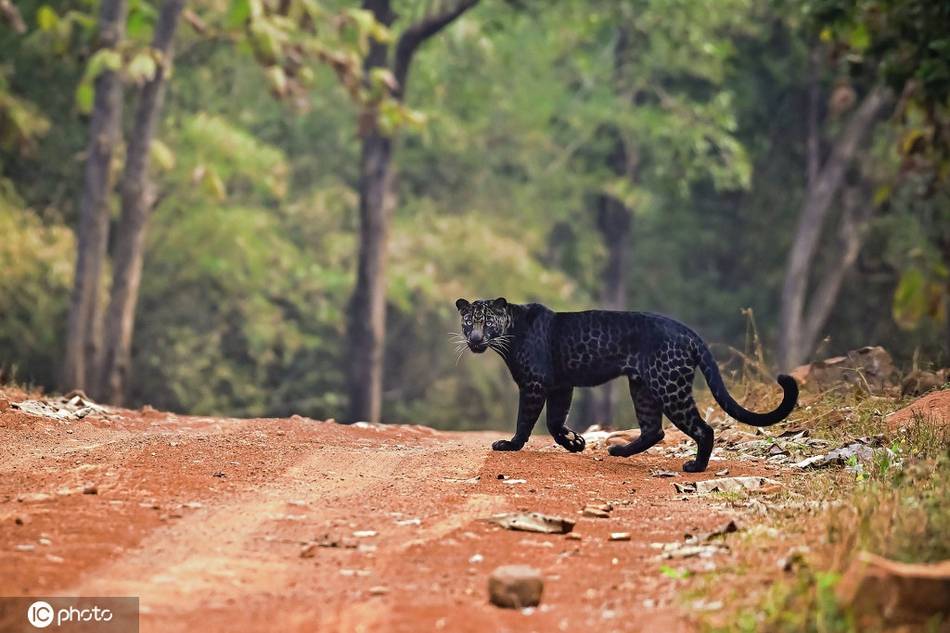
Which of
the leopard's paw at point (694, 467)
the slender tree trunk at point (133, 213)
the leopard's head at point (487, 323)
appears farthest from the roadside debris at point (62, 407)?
the slender tree trunk at point (133, 213)

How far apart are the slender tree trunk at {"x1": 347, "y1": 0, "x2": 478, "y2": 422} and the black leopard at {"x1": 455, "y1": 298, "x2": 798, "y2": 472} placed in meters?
13.6

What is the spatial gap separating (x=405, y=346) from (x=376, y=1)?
10.2 m

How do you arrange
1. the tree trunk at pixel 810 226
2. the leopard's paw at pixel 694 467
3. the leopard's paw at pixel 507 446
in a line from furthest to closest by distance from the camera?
the tree trunk at pixel 810 226 → the leopard's paw at pixel 507 446 → the leopard's paw at pixel 694 467

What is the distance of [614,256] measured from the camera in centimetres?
3247

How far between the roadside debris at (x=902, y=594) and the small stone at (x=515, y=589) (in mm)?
1392

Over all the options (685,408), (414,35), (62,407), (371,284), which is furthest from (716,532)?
(414,35)

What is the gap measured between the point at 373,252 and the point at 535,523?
17.2m

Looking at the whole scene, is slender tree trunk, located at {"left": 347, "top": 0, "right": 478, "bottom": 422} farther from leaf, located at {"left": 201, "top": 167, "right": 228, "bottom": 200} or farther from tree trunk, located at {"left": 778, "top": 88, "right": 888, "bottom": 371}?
tree trunk, located at {"left": 778, "top": 88, "right": 888, "bottom": 371}

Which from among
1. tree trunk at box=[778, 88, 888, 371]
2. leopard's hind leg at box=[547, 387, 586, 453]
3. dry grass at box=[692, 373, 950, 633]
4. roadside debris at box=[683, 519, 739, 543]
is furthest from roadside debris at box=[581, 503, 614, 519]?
tree trunk at box=[778, 88, 888, 371]

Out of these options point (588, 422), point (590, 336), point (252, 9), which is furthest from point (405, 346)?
point (590, 336)

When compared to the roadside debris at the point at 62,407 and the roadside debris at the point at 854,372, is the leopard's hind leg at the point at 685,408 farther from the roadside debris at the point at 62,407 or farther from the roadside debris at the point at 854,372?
the roadside debris at the point at 62,407

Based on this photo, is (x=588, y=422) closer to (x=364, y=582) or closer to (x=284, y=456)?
(x=284, y=456)

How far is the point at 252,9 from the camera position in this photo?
1772 centimetres

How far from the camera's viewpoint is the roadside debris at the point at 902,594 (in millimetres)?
5691
